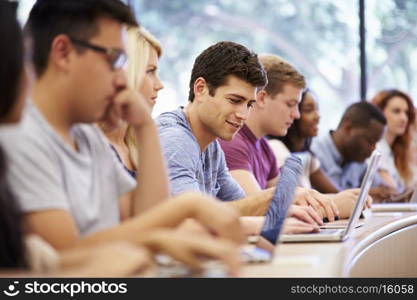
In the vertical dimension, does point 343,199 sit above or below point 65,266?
above

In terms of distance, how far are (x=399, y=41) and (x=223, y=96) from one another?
4139 millimetres

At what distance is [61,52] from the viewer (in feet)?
5.52

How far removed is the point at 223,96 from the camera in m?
3.24

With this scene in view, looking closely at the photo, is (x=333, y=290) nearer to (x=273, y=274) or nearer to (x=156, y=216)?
(x=273, y=274)

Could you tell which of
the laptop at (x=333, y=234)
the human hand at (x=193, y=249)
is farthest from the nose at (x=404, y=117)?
the human hand at (x=193, y=249)

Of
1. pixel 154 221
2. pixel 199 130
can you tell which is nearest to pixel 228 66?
pixel 199 130

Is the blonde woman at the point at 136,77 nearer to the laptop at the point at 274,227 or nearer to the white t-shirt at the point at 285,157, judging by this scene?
the laptop at the point at 274,227

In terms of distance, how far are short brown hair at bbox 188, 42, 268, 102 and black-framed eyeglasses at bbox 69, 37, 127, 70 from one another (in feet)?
4.89

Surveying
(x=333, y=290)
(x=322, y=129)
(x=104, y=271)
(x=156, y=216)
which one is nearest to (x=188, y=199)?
(x=156, y=216)

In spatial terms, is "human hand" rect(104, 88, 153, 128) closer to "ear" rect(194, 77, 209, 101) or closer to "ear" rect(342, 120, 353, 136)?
"ear" rect(194, 77, 209, 101)

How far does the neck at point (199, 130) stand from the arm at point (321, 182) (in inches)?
79.5

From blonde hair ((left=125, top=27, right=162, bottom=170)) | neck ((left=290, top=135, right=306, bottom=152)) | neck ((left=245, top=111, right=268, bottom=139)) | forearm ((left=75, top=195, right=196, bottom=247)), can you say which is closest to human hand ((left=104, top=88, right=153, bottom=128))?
forearm ((left=75, top=195, right=196, bottom=247))

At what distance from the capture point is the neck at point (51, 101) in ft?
5.52

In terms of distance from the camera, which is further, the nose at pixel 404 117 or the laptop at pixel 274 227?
the nose at pixel 404 117
